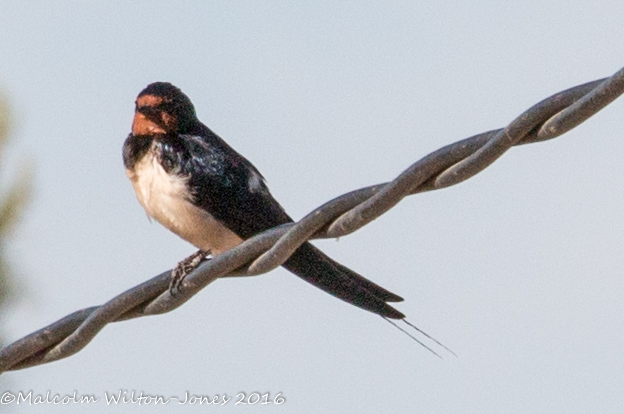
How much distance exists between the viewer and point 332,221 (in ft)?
10.7

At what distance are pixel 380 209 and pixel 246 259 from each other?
49 centimetres

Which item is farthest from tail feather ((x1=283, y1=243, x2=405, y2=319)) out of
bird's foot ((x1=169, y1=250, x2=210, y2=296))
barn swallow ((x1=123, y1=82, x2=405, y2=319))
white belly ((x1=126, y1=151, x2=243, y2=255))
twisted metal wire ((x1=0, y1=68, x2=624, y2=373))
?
twisted metal wire ((x1=0, y1=68, x2=624, y2=373))

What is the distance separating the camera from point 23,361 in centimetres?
376

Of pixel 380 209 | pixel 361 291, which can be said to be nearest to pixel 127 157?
pixel 361 291

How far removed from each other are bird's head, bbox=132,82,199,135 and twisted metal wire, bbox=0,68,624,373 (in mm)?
2125

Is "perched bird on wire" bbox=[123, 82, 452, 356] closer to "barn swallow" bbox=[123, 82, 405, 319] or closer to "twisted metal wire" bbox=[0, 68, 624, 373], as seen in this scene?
"barn swallow" bbox=[123, 82, 405, 319]

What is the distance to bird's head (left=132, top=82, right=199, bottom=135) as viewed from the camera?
5.73 m

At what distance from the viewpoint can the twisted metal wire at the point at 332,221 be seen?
286cm

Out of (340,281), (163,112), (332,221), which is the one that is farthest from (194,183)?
(332,221)

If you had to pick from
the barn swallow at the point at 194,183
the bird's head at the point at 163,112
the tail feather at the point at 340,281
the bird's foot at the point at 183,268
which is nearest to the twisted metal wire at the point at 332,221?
the bird's foot at the point at 183,268

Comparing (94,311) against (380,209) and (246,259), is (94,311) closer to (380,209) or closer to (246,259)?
(246,259)

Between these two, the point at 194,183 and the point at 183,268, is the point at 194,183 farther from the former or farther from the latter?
the point at 183,268

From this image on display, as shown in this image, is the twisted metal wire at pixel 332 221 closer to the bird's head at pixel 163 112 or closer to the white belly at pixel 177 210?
the white belly at pixel 177 210

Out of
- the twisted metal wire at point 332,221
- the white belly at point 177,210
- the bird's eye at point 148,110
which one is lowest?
the twisted metal wire at point 332,221
